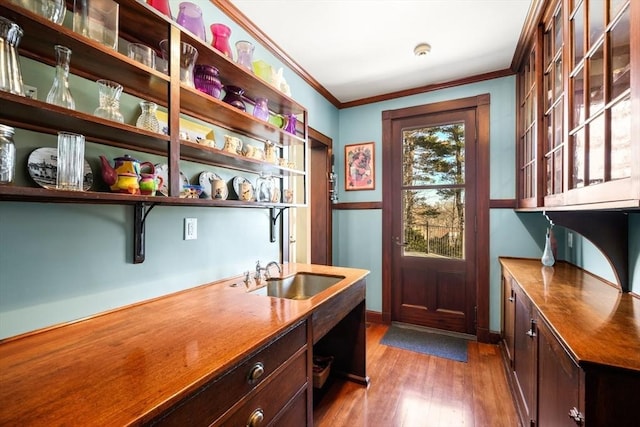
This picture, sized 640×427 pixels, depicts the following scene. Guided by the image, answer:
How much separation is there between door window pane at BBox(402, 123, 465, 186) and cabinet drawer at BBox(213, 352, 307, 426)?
2.38 metres

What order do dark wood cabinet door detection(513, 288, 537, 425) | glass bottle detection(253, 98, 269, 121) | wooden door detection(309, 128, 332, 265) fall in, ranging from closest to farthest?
dark wood cabinet door detection(513, 288, 537, 425) → glass bottle detection(253, 98, 269, 121) → wooden door detection(309, 128, 332, 265)

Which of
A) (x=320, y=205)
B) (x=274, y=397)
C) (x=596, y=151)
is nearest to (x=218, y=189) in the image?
(x=274, y=397)

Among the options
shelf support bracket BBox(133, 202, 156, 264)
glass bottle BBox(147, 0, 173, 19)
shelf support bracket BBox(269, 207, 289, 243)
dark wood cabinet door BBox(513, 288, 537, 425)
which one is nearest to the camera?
glass bottle BBox(147, 0, 173, 19)

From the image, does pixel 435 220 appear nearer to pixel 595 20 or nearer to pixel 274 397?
pixel 595 20

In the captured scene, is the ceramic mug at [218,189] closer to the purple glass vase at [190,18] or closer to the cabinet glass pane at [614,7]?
the purple glass vase at [190,18]

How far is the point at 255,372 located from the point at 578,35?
201cm

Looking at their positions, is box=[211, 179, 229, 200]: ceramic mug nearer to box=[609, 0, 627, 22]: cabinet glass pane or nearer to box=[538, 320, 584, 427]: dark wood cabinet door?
box=[538, 320, 584, 427]: dark wood cabinet door

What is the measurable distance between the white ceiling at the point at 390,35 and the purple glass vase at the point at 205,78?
26.6 inches

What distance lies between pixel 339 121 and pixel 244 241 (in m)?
2.14

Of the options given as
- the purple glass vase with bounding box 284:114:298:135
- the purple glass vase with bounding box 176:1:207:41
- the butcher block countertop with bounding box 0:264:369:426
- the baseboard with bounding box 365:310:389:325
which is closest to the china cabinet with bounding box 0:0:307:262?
the purple glass vase with bounding box 176:1:207:41

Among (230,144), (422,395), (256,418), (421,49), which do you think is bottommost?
(422,395)

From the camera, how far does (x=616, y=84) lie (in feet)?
3.26

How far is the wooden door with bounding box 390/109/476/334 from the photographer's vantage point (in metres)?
2.87

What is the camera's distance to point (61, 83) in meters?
0.96
